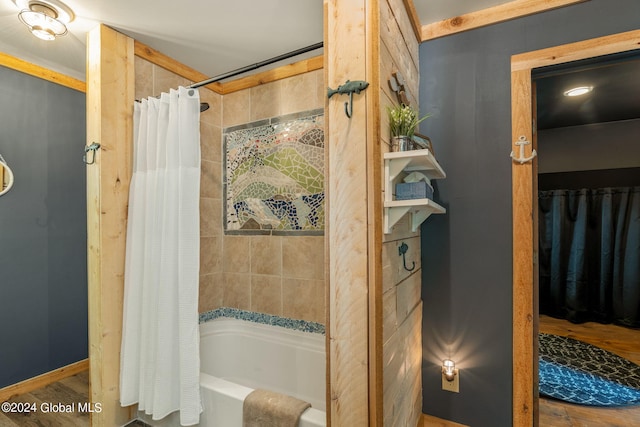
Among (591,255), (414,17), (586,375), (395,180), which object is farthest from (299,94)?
(591,255)

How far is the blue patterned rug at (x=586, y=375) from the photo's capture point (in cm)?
211

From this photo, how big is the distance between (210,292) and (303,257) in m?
0.82

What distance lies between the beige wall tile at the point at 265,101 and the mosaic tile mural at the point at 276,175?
0.19 ft

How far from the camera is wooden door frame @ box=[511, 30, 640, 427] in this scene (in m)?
1.60

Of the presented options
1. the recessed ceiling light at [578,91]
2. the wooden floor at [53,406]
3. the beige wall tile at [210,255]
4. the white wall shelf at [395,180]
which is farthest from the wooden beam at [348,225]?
the recessed ceiling light at [578,91]

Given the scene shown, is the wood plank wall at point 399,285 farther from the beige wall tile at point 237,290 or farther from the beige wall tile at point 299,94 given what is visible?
the beige wall tile at point 237,290

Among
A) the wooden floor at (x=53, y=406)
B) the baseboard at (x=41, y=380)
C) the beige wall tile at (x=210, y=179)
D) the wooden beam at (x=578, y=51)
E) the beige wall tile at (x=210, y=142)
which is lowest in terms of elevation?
the wooden floor at (x=53, y=406)

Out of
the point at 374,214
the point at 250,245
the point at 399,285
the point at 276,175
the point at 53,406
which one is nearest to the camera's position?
the point at 374,214

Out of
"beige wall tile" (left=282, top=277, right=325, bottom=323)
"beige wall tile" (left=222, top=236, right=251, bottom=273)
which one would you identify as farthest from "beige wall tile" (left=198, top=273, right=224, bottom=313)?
"beige wall tile" (left=282, top=277, right=325, bottom=323)

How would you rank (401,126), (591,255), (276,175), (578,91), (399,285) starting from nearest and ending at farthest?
(401,126) → (399,285) → (276,175) → (578,91) → (591,255)

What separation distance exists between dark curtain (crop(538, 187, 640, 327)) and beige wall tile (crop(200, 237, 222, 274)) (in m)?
3.87

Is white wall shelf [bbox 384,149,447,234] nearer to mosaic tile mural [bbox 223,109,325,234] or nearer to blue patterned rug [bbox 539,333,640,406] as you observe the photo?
mosaic tile mural [bbox 223,109,325,234]

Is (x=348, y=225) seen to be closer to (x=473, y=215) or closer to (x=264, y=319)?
(x=473, y=215)

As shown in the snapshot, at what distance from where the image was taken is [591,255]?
3.80 metres
